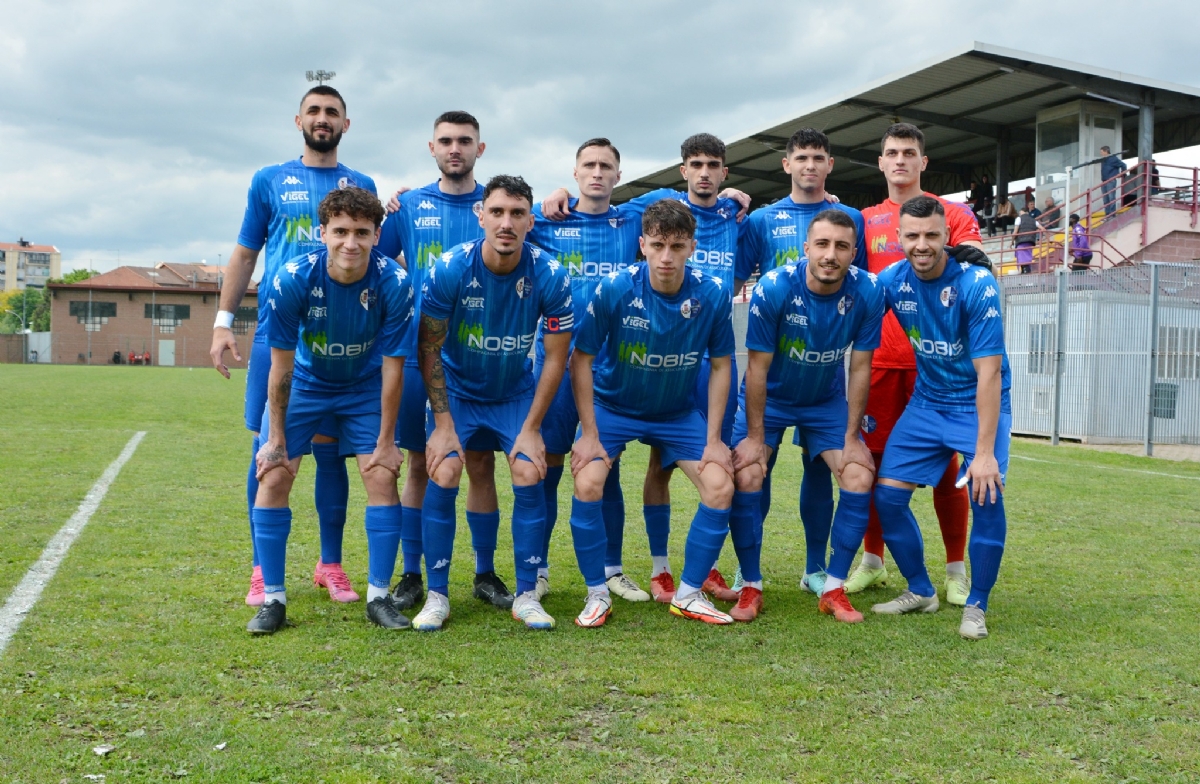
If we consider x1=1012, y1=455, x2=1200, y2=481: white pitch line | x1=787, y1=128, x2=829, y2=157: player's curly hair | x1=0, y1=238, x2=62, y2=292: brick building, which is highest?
x1=0, y1=238, x2=62, y2=292: brick building

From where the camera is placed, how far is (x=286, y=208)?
4.80 metres

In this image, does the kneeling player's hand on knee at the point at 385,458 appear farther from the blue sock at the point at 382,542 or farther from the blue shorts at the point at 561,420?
the blue shorts at the point at 561,420

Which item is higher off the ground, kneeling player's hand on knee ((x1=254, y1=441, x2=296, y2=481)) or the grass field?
kneeling player's hand on knee ((x1=254, y1=441, x2=296, y2=481))

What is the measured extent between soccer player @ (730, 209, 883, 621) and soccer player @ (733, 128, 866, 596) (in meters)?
0.34

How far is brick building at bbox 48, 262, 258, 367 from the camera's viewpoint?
211 ft

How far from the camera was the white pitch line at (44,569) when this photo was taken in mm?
4125

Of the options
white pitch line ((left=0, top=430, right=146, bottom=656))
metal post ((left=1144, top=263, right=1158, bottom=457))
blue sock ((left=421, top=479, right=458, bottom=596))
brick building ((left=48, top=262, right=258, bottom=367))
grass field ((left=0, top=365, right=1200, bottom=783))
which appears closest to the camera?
grass field ((left=0, top=365, right=1200, bottom=783))

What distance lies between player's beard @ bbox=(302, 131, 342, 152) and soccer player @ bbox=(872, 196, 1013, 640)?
9.20ft

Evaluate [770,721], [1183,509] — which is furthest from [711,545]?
[1183,509]

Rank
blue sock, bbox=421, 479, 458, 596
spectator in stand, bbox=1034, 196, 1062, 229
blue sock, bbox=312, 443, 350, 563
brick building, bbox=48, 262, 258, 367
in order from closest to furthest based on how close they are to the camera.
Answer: blue sock, bbox=421, 479, 458, 596
blue sock, bbox=312, 443, 350, 563
spectator in stand, bbox=1034, 196, 1062, 229
brick building, bbox=48, 262, 258, 367

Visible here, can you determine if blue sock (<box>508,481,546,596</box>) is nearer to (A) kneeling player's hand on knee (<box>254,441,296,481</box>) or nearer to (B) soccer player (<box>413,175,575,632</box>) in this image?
(B) soccer player (<box>413,175,575,632</box>)

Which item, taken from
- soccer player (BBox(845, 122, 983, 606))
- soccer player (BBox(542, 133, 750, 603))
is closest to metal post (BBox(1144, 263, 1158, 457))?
soccer player (BBox(845, 122, 983, 606))

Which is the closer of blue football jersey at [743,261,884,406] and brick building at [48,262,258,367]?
blue football jersey at [743,261,884,406]

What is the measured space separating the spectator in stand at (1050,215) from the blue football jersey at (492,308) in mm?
19874
